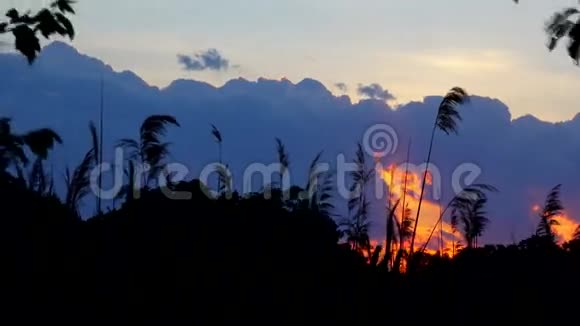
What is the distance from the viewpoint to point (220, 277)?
1379 cm

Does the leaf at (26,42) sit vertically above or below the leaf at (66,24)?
below

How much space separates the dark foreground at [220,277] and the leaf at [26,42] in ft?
21.0

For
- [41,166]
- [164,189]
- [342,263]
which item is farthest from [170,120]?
[342,263]

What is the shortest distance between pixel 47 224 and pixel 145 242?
1.48m

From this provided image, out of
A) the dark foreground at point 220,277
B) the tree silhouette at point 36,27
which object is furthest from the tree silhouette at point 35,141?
the dark foreground at point 220,277

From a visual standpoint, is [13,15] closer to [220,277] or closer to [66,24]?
[66,24]

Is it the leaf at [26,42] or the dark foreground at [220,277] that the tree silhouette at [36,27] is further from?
the dark foreground at [220,277]

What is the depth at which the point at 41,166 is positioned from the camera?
1667 cm

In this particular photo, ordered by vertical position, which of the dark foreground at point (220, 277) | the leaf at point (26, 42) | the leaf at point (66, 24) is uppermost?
the leaf at point (66, 24)

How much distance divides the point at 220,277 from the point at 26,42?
8606 millimetres

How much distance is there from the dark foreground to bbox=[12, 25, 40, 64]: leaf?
6.41 metres

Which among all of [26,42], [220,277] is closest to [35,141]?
[26,42]

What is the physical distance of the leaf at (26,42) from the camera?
545cm

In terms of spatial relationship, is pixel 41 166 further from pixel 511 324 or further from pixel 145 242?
pixel 511 324
